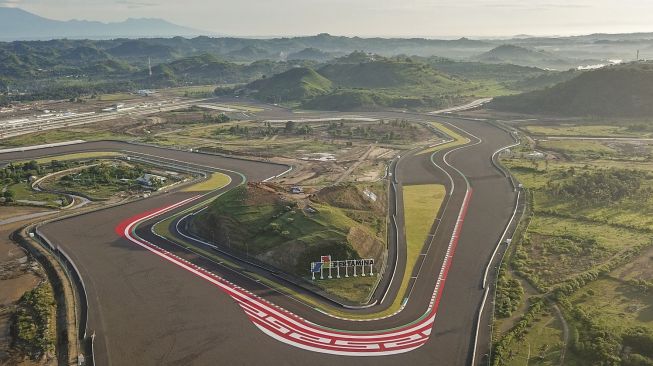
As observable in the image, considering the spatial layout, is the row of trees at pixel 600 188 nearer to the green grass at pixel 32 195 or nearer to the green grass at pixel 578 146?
the green grass at pixel 578 146

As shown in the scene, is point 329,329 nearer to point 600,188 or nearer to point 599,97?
point 600,188

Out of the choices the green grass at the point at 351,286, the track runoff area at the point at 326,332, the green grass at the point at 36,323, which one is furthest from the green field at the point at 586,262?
the green grass at the point at 36,323

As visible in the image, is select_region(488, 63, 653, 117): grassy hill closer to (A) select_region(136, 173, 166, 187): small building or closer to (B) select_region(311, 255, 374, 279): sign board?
(A) select_region(136, 173, 166, 187): small building

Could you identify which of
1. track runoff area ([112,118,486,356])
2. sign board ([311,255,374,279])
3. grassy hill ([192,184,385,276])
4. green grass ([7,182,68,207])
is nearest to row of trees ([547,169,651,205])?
grassy hill ([192,184,385,276])

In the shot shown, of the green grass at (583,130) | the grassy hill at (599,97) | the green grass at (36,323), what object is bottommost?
the green grass at (36,323)

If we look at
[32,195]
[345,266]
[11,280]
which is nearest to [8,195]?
[32,195]
